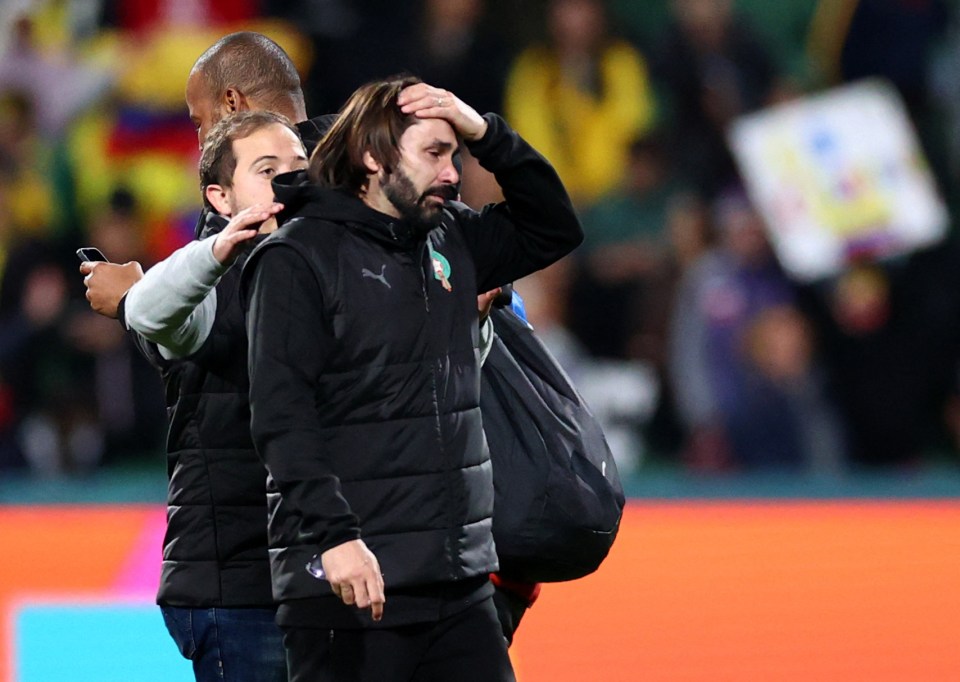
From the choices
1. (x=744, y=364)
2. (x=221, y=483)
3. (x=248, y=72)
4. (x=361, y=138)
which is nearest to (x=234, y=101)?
(x=248, y=72)

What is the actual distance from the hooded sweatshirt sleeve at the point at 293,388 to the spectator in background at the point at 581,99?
263 inches

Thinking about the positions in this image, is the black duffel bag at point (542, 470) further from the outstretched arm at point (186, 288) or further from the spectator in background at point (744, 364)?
the spectator in background at point (744, 364)

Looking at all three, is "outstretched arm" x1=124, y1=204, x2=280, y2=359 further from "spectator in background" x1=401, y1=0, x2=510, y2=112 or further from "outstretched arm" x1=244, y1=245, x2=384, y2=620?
"spectator in background" x1=401, y1=0, x2=510, y2=112

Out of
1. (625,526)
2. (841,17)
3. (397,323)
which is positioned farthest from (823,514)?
(397,323)

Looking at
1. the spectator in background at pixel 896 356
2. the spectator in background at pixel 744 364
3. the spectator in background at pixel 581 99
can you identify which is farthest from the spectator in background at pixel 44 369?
the spectator in background at pixel 896 356

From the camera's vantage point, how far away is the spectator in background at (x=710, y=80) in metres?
9.45

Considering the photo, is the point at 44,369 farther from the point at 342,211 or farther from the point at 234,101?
the point at 342,211

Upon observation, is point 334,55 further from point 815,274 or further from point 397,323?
point 397,323

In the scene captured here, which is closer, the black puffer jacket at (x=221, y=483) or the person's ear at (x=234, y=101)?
the black puffer jacket at (x=221, y=483)

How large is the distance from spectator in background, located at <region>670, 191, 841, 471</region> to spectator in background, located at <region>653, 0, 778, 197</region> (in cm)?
38

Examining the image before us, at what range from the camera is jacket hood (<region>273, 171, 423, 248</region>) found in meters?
2.97

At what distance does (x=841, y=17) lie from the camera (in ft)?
31.6

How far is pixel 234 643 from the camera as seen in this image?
3.16 meters

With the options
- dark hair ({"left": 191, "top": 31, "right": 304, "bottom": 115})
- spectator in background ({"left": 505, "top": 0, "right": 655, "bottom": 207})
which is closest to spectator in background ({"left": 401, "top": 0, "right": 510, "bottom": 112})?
spectator in background ({"left": 505, "top": 0, "right": 655, "bottom": 207})
